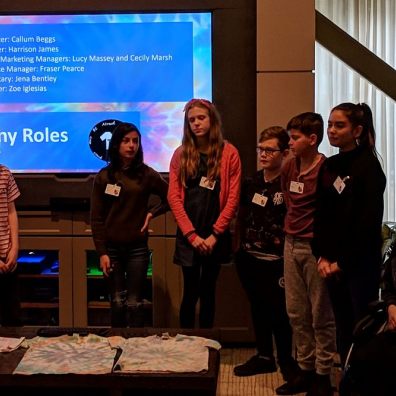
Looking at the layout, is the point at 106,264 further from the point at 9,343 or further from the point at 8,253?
the point at 9,343

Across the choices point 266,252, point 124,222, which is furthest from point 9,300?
point 266,252

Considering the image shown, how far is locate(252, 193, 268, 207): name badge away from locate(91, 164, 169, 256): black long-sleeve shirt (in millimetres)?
537

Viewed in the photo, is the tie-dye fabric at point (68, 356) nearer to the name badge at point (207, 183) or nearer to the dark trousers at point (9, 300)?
the dark trousers at point (9, 300)

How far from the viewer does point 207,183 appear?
124 inches

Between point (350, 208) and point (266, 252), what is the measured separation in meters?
0.61

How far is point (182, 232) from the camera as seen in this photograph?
10.4 ft

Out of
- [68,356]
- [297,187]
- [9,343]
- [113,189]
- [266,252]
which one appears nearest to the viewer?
[68,356]

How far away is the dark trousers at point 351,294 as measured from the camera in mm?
2605

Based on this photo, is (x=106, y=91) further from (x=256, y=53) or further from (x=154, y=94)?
(x=256, y=53)

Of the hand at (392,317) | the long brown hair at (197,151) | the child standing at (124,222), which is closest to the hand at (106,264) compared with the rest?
the child standing at (124,222)

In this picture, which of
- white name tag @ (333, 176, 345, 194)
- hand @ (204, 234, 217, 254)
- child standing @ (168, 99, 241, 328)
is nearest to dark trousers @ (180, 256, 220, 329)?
child standing @ (168, 99, 241, 328)

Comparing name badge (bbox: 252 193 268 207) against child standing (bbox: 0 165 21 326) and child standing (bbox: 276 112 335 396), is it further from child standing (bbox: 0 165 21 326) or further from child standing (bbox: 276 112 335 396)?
child standing (bbox: 0 165 21 326)

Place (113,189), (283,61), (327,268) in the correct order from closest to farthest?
(327,268) < (113,189) < (283,61)

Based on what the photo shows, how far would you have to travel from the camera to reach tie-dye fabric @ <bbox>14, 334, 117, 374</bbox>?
90.0 inches
